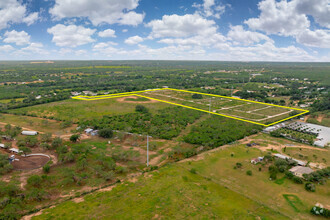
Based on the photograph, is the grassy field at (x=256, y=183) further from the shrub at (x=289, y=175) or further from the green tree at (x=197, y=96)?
the green tree at (x=197, y=96)

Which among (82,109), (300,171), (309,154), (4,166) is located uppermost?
(82,109)

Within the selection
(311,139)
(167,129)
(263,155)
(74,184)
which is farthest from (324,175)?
(74,184)

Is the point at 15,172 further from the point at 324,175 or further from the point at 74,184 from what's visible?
the point at 324,175

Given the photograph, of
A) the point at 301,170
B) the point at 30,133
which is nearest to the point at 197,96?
the point at 301,170

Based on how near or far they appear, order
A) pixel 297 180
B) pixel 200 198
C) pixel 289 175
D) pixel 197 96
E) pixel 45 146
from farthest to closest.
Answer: pixel 197 96 → pixel 45 146 → pixel 289 175 → pixel 297 180 → pixel 200 198

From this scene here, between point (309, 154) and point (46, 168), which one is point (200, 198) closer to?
point (46, 168)

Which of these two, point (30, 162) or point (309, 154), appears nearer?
point (30, 162)
